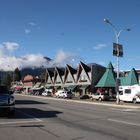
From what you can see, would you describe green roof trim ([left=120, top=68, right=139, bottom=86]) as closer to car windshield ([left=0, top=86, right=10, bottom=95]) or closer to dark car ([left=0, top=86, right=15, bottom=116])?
car windshield ([left=0, top=86, right=10, bottom=95])

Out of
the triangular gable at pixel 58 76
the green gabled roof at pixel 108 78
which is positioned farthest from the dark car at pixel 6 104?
the triangular gable at pixel 58 76

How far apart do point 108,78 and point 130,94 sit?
97.2 feet

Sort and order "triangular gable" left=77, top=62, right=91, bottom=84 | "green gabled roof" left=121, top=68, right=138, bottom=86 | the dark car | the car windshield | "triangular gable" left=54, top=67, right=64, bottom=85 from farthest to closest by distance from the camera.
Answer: "triangular gable" left=54, top=67, right=64, bottom=85 < "triangular gable" left=77, top=62, right=91, bottom=84 < "green gabled roof" left=121, top=68, right=138, bottom=86 < the car windshield < the dark car

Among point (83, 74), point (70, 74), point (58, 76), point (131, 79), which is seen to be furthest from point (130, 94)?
point (58, 76)

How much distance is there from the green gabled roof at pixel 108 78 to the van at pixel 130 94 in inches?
1006

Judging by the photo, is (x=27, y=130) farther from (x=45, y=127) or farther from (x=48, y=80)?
(x=48, y=80)

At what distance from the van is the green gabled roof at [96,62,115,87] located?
25.5m

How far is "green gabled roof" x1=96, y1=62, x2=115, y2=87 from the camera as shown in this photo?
82125 mm

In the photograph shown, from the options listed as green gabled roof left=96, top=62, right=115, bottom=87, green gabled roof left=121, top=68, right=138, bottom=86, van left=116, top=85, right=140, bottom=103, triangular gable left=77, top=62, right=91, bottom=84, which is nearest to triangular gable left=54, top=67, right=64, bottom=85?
triangular gable left=77, top=62, right=91, bottom=84

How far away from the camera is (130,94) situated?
5359 centimetres

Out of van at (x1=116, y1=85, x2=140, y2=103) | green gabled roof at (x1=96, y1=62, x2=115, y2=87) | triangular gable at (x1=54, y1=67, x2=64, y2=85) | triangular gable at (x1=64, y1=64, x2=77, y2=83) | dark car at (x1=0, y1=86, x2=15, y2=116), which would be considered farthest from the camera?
triangular gable at (x1=54, y1=67, x2=64, y2=85)

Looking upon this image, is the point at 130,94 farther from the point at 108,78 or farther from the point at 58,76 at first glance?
the point at 58,76

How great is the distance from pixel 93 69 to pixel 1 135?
252 feet

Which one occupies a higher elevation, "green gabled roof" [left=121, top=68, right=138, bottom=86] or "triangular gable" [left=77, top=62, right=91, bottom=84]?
"triangular gable" [left=77, top=62, right=91, bottom=84]
